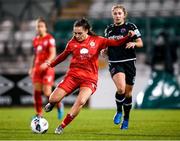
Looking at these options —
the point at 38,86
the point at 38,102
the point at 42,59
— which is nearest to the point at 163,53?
the point at 42,59

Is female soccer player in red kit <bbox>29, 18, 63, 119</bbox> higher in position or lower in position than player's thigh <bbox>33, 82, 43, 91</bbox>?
higher

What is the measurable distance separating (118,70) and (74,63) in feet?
4.63

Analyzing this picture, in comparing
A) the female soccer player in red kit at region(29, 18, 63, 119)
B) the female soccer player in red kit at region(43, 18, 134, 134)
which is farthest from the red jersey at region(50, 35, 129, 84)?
the female soccer player in red kit at region(29, 18, 63, 119)

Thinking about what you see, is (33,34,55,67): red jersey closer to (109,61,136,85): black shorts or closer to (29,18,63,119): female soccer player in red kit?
(29,18,63,119): female soccer player in red kit

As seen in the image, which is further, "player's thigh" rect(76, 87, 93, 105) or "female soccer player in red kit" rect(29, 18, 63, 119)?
"female soccer player in red kit" rect(29, 18, 63, 119)

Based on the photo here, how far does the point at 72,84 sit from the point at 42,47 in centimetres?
432

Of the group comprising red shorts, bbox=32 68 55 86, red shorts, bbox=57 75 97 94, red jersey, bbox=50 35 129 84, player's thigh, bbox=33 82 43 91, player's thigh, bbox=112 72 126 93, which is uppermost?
red jersey, bbox=50 35 129 84

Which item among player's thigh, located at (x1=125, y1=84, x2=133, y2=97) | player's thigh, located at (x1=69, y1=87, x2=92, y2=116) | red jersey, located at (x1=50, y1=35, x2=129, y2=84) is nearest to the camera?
player's thigh, located at (x1=69, y1=87, x2=92, y2=116)

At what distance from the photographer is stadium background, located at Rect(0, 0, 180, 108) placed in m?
19.7

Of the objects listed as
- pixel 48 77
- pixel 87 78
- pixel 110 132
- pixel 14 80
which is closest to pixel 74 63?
pixel 87 78

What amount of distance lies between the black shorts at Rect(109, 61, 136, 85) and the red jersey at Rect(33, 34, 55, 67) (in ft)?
9.99

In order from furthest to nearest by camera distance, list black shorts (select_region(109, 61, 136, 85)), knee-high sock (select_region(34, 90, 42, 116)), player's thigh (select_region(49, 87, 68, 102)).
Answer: knee-high sock (select_region(34, 90, 42, 116)) < black shorts (select_region(109, 61, 136, 85)) < player's thigh (select_region(49, 87, 68, 102))

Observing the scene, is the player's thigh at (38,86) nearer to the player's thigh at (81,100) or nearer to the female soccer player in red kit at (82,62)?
the female soccer player in red kit at (82,62)

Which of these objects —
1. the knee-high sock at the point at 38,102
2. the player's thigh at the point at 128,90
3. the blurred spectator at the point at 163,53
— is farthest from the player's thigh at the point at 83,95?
the blurred spectator at the point at 163,53
